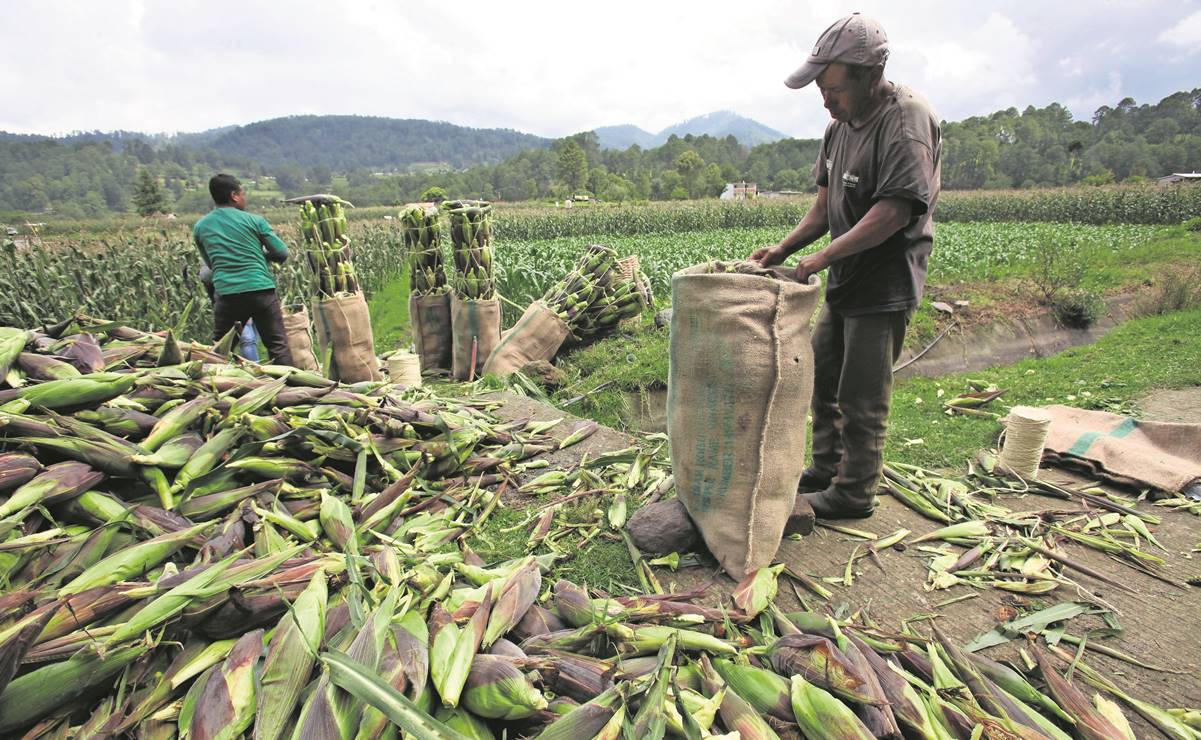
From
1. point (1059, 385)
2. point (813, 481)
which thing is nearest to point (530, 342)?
point (813, 481)

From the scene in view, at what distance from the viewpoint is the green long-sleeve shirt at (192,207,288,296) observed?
15.7 ft

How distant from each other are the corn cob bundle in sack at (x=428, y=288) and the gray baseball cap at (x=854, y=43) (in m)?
4.55

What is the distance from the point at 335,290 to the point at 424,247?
1.05 m

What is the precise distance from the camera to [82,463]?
2.01 metres

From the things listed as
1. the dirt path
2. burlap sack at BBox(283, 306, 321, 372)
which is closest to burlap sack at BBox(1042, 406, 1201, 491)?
the dirt path

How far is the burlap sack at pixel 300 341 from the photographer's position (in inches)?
230

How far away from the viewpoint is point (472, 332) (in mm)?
5977

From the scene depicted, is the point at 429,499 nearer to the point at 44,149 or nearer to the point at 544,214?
the point at 544,214

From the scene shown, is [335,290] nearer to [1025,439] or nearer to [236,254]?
[236,254]

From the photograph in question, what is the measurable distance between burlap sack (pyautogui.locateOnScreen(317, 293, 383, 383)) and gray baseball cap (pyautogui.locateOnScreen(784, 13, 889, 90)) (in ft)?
14.3

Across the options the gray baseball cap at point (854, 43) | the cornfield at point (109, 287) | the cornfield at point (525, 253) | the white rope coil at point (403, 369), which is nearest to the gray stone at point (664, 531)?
the gray baseball cap at point (854, 43)

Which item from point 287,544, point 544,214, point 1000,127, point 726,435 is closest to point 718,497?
point 726,435

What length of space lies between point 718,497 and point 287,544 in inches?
63.2

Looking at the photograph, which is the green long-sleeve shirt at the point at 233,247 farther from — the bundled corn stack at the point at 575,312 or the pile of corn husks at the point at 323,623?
the pile of corn husks at the point at 323,623
